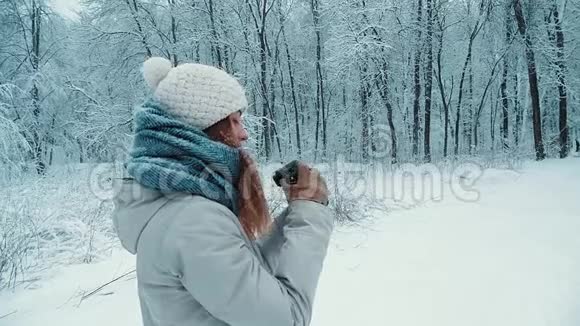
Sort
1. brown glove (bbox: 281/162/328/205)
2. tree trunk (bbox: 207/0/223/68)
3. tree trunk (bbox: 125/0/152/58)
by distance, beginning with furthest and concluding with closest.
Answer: tree trunk (bbox: 207/0/223/68) → tree trunk (bbox: 125/0/152/58) → brown glove (bbox: 281/162/328/205)

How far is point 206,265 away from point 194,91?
0.48m

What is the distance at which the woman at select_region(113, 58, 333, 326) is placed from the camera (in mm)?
878

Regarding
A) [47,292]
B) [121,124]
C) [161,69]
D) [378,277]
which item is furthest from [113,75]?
[161,69]

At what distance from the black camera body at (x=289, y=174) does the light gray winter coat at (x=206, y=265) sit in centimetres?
18

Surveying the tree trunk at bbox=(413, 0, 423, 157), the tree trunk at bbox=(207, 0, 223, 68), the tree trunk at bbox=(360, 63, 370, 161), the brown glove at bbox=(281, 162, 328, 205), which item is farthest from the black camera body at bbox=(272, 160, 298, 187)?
the tree trunk at bbox=(360, 63, 370, 161)

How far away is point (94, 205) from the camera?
19.5 ft

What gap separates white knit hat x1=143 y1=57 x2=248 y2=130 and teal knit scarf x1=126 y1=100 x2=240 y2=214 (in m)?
0.03

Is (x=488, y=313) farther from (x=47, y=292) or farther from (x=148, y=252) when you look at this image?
(x=47, y=292)

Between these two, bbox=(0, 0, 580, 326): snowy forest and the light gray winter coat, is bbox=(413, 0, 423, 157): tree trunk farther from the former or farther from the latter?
the light gray winter coat

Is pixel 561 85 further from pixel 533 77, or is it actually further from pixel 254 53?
pixel 254 53

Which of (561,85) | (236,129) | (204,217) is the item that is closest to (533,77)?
(561,85)

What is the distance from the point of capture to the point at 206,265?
85cm

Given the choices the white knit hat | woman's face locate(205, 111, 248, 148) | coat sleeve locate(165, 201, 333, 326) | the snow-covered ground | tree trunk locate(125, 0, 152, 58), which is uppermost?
tree trunk locate(125, 0, 152, 58)

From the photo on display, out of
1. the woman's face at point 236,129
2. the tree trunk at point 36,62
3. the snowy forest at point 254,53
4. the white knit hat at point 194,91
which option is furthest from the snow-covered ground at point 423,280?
the tree trunk at point 36,62
